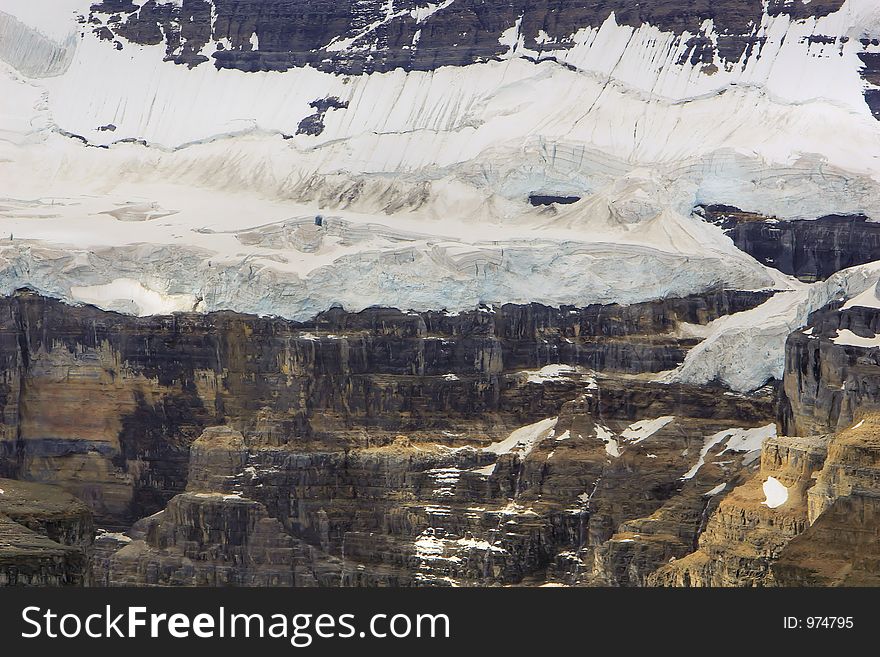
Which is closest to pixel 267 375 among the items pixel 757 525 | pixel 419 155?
pixel 419 155

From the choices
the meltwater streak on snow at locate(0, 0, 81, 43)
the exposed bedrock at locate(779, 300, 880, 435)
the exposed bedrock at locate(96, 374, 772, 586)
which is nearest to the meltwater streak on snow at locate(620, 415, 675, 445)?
the exposed bedrock at locate(96, 374, 772, 586)

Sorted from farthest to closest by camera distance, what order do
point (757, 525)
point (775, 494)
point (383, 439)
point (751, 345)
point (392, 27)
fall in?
point (392, 27) < point (383, 439) < point (751, 345) < point (775, 494) < point (757, 525)

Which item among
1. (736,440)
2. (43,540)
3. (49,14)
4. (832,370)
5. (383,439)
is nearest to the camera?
(43,540)

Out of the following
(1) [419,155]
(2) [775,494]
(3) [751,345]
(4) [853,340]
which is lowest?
(2) [775,494]

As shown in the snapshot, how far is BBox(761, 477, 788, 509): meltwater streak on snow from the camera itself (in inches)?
5389

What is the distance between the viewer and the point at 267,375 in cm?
15975

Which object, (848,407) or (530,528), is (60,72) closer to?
(530,528)

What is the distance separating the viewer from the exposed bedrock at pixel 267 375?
158 metres

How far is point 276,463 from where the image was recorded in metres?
158

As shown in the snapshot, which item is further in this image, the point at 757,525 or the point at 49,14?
the point at 49,14

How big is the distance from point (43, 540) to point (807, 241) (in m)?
43.0

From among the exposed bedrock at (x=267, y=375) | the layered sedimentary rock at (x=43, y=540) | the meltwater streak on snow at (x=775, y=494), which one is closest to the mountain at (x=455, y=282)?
the exposed bedrock at (x=267, y=375)

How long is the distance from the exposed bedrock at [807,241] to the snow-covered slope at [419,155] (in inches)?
22.3

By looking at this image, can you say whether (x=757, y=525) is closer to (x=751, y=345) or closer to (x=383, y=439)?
(x=751, y=345)
